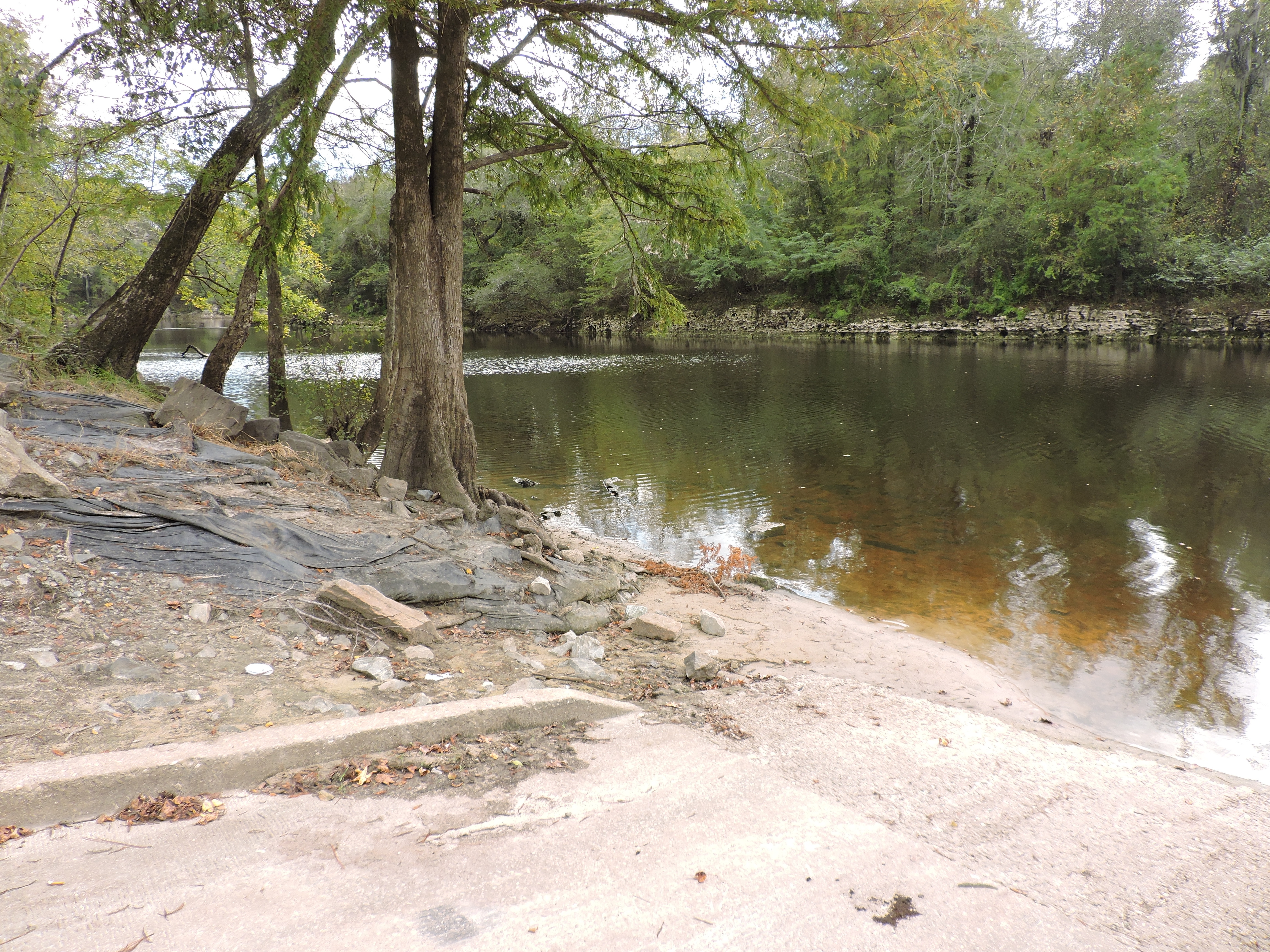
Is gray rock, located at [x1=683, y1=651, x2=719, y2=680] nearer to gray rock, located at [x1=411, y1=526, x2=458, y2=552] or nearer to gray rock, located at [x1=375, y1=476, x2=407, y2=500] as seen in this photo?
gray rock, located at [x1=411, y1=526, x2=458, y2=552]

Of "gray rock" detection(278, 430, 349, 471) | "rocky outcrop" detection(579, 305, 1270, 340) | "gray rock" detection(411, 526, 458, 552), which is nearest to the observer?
"gray rock" detection(411, 526, 458, 552)

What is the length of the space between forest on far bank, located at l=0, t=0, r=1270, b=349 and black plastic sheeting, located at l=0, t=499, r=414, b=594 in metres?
4.76

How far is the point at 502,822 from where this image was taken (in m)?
2.52

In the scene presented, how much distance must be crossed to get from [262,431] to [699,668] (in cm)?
622

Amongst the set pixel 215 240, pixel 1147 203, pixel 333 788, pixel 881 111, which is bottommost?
pixel 333 788

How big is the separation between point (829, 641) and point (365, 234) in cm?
3718

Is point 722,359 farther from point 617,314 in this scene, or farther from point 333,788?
point 333,788

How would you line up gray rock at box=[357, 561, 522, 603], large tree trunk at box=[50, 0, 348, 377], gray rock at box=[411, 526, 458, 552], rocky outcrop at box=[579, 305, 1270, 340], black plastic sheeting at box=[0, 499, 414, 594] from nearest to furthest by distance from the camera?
black plastic sheeting at box=[0, 499, 414, 594], gray rock at box=[357, 561, 522, 603], gray rock at box=[411, 526, 458, 552], large tree trunk at box=[50, 0, 348, 377], rocky outcrop at box=[579, 305, 1270, 340]

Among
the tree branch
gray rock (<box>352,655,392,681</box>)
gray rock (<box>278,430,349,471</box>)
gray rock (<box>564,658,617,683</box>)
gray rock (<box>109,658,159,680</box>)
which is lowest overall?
gray rock (<box>564,658,617,683</box>)

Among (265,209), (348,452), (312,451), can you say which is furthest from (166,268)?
(312,451)

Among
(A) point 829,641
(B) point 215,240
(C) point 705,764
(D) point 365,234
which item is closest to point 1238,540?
(A) point 829,641

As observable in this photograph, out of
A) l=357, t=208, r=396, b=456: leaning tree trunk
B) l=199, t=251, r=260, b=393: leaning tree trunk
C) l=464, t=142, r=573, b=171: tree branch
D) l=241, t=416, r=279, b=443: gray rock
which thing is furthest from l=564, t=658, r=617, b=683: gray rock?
l=199, t=251, r=260, b=393: leaning tree trunk

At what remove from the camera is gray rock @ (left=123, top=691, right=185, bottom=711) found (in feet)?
9.84

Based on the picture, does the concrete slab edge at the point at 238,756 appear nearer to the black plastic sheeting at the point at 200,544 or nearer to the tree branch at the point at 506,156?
the black plastic sheeting at the point at 200,544
